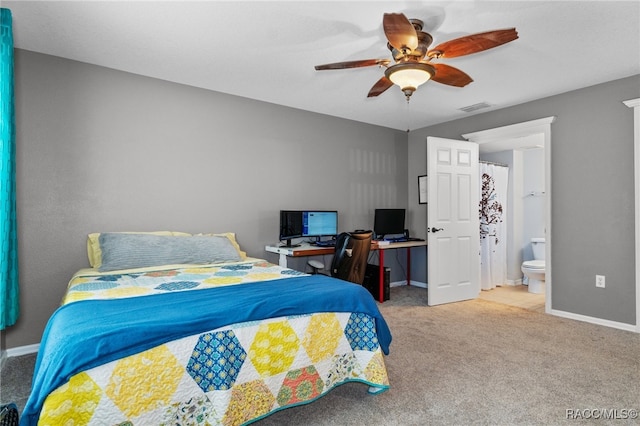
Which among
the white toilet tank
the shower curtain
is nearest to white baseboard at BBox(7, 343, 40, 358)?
the shower curtain

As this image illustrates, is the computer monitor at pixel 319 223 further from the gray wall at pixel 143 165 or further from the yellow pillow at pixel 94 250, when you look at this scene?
the yellow pillow at pixel 94 250

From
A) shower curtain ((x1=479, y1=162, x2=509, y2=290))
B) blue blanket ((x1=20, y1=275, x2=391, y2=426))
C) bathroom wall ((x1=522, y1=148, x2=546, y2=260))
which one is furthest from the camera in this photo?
bathroom wall ((x1=522, y1=148, x2=546, y2=260))

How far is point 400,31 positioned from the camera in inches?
78.3

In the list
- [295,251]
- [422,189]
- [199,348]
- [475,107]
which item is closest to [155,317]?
[199,348]

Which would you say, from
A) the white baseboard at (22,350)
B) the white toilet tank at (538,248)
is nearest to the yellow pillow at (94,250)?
the white baseboard at (22,350)

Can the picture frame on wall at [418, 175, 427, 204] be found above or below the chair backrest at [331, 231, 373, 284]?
above

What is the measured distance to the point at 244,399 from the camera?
5.72 feet

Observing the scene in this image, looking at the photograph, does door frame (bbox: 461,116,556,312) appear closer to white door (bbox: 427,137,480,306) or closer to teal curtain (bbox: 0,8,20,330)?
white door (bbox: 427,137,480,306)

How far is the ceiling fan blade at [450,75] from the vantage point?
243cm

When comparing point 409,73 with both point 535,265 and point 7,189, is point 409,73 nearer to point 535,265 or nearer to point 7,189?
point 7,189

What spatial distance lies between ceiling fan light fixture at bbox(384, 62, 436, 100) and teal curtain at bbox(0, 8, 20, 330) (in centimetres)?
244

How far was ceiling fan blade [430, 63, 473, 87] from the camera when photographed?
7.96ft

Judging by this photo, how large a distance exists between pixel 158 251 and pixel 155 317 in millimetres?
1534

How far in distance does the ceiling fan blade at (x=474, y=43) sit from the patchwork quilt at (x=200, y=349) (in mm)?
1565
